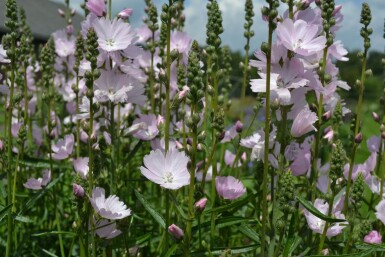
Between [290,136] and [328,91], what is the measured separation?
375 millimetres

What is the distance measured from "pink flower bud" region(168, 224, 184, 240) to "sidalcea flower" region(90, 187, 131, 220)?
0.22 meters

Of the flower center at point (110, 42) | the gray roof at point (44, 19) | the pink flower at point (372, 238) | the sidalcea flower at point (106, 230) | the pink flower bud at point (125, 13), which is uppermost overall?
the pink flower bud at point (125, 13)

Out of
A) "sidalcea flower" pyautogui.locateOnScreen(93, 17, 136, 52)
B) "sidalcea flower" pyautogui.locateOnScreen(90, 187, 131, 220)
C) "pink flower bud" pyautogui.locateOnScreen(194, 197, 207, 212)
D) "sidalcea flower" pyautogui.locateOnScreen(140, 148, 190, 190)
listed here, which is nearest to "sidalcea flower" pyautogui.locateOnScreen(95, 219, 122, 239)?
"sidalcea flower" pyautogui.locateOnScreen(90, 187, 131, 220)

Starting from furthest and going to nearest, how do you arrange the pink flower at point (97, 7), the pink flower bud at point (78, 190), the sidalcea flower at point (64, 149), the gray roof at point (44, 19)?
1. the gray roof at point (44, 19)
2. the sidalcea flower at point (64, 149)
3. the pink flower at point (97, 7)
4. the pink flower bud at point (78, 190)

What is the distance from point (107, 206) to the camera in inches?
88.1

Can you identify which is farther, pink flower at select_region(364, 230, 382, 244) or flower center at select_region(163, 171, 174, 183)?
pink flower at select_region(364, 230, 382, 244)

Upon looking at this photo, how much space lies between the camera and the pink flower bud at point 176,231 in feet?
6.70

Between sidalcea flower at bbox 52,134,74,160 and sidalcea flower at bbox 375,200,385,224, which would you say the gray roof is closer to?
sidalcea flower at bbox 52,134,74,160

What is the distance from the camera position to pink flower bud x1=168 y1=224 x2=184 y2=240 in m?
2.04

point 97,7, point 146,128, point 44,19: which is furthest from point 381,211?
point 44,19

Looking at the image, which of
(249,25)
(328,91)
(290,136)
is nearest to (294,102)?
(290,136)

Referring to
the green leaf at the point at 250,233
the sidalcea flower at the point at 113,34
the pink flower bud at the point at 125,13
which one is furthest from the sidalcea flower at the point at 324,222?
the pink flower bud at the point at 125,13

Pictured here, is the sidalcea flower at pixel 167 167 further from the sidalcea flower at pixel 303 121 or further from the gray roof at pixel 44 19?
the gray roof at pixel 44 19

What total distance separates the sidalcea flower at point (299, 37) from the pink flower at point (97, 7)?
0.98 metres
